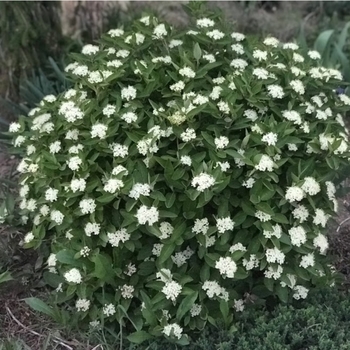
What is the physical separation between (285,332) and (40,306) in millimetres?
905

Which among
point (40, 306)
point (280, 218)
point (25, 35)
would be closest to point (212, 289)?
point (280, 218)

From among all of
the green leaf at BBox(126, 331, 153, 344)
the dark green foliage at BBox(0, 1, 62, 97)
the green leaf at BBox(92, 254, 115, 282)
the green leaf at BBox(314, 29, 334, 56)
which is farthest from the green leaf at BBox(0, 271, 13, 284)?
the green leaf at BBox(314, 29, 334, 56)

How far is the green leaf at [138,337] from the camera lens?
7.42ft

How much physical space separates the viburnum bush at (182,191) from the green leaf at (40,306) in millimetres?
56

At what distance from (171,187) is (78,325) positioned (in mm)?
648

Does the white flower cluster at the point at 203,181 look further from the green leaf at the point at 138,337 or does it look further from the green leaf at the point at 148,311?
the green leaf at the point at 138,337

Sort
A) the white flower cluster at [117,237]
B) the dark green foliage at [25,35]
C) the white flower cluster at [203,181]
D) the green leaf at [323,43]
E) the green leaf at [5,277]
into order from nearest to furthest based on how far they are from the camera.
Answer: the white flower cluster at [203,181], the white flower cluster at [117,237], the green leaf at [5,277], the dark green foliage at [25,35], the green leaf at [323,43]

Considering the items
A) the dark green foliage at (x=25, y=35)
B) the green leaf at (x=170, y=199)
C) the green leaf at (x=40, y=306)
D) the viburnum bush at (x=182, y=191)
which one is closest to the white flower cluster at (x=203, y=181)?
the viburnum bush at (x=182, y=191)

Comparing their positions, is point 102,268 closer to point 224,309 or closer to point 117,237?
point 117,237

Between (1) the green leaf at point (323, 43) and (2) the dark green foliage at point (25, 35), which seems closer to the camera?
(2) the dark green foliage at point (25, 35)

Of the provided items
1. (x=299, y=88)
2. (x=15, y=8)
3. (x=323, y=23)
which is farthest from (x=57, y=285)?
(x=323, y=23)

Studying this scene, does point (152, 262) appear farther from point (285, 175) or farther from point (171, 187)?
point (285, 175)

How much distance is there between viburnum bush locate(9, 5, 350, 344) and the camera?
2.21 metres

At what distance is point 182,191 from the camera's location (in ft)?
7.36
